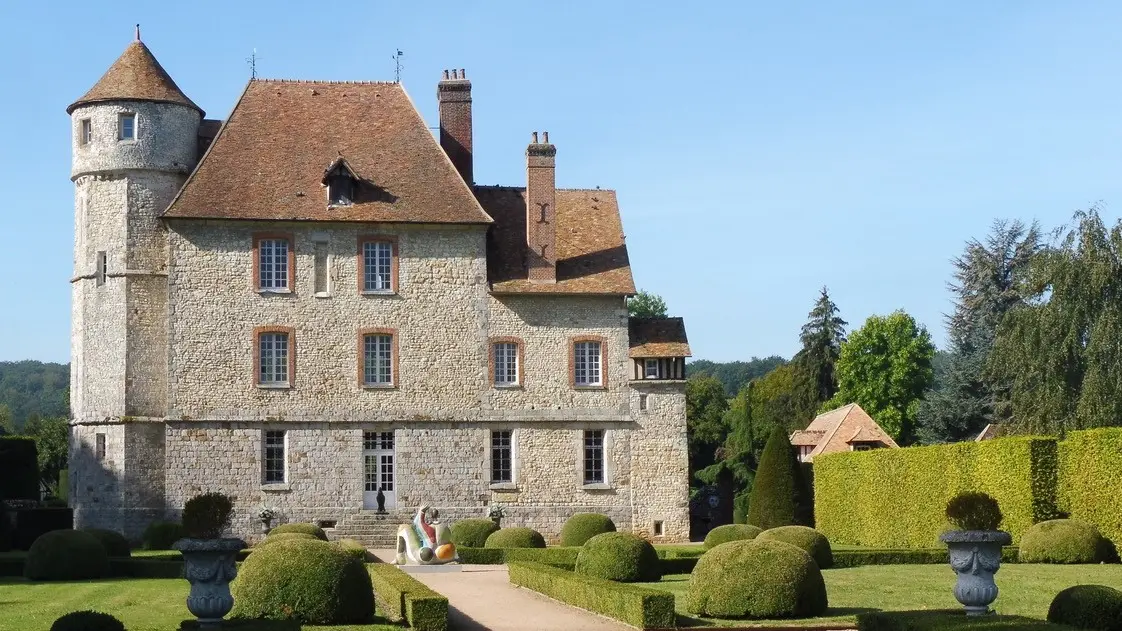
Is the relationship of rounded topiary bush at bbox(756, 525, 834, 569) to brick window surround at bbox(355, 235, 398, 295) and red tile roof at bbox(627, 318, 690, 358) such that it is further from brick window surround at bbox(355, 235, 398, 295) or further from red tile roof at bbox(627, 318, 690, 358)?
brick window surround at bbox(355, 235, 398, 295)

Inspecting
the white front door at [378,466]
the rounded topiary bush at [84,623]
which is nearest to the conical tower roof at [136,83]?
the white front door at [378,466]

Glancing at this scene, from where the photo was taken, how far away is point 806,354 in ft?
238

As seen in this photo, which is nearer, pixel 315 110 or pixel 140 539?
pixel 140 539

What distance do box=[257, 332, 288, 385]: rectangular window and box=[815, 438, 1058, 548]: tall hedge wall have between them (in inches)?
542

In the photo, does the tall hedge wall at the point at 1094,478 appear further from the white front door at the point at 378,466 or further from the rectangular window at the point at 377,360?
the rectangular window at the point at 377,360

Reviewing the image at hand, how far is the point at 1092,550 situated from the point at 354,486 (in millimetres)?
17344

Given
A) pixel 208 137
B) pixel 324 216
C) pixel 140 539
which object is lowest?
pixel 140 539

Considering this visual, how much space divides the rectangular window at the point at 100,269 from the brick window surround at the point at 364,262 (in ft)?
19.3

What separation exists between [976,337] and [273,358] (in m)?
25.0

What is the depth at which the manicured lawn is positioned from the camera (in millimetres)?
18141

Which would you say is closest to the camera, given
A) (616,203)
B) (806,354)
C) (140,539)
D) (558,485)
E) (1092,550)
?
(1092,550)

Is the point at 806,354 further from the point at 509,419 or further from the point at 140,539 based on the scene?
the point at 140,539

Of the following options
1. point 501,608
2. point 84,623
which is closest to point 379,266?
point 501,608

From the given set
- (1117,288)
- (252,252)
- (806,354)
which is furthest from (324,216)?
(806,354)
